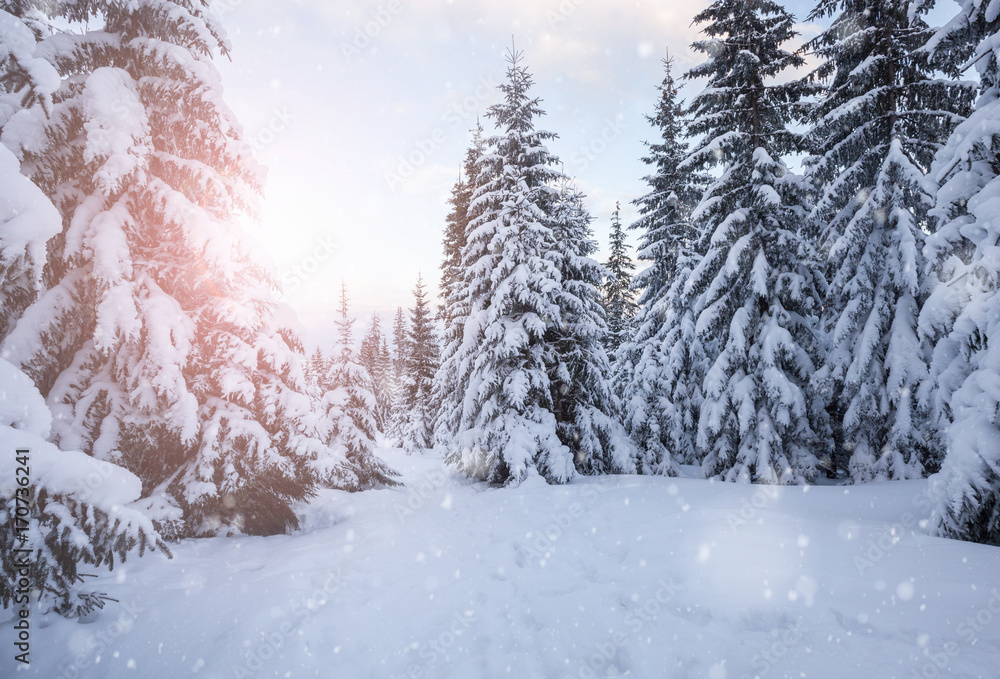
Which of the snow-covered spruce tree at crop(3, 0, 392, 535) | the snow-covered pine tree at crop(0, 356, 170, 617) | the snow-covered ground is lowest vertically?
the snow-covered ground

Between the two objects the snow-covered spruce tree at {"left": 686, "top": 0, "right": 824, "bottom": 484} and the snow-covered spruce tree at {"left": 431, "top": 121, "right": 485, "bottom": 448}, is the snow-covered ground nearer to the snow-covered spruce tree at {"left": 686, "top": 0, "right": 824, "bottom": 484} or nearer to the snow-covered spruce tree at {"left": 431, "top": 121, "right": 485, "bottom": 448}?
the snow-covered spruce tree at {"left": 686, "top": 0, "right": 824, "bottom": 484}

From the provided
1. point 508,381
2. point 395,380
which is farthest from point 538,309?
point 395,380

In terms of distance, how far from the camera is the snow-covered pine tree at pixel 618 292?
28031 mm

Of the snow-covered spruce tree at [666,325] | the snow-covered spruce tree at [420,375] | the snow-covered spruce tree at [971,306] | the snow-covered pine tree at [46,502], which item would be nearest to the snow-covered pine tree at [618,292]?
the snow-covered spruce tree at [666,325]

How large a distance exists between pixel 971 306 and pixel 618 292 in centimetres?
2371

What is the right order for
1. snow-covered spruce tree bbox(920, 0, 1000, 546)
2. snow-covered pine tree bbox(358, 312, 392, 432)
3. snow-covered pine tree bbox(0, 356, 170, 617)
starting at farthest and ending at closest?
snow-covered pine tree bbox(358, 312, 392, 432) → snow-covered spruce tree bbox(920, 0, 1000, 546) → snow-covered pine tree bbox(0, 356, 170, 617)

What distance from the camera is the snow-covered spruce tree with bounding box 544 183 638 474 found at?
1333cm

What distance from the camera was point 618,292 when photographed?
29.3 metres

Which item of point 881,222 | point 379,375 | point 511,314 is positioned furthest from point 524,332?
point 379,375

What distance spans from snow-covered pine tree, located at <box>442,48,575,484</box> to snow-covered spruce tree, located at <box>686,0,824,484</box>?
16.3 feet

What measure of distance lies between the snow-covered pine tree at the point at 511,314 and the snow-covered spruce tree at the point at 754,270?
4.97 meters

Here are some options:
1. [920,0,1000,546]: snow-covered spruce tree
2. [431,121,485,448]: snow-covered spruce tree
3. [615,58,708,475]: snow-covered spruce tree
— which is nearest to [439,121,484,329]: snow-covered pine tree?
[431,121,485,448]: snow-covered spruce tree

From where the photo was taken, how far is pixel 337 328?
1580cm

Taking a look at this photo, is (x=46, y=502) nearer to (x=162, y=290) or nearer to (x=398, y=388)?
(x=162, y=290)
